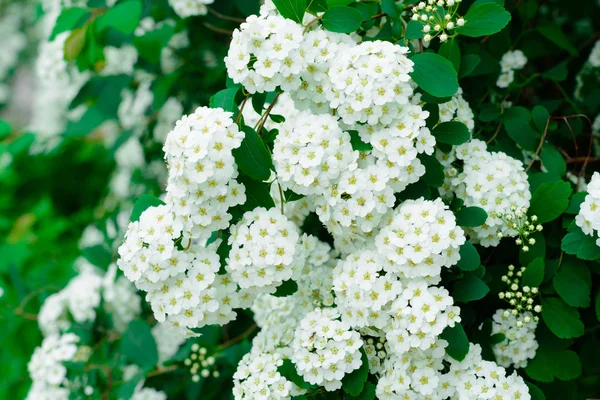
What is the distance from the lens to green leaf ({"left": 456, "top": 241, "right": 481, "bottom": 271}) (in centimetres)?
165

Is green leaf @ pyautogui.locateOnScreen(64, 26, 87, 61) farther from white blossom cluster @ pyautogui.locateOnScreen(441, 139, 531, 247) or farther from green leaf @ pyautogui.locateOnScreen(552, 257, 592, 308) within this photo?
green leaf @ pyautogui.locateOnScreen(552, 257, 592, 308)

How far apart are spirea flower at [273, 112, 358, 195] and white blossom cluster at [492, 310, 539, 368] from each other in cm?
70

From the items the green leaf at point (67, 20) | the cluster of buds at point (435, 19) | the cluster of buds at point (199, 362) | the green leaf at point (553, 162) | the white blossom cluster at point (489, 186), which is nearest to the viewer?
the cluster of buds at point (435, 19)

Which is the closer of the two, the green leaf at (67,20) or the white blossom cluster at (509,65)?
the white blossom cluster at (509,65)

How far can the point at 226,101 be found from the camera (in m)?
1.67

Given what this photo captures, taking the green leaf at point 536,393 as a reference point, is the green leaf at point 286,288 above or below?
above

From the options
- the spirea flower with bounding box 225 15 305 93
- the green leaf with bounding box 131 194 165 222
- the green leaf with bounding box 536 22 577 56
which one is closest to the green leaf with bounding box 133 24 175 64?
the green leaf with bounding box 131 194 165 222

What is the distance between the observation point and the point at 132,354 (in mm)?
2500

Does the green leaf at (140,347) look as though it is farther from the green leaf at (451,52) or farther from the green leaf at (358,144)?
the green leaf at (451,52)

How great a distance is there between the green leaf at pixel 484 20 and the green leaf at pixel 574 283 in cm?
73

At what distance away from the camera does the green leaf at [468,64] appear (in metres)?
1.85

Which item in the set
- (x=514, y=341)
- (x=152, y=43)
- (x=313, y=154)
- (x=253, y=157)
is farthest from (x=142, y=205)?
(x=152, y=43)

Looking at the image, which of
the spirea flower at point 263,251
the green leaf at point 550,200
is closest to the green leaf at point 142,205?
the spirea flower at point 263,251

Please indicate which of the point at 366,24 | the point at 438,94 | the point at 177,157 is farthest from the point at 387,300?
the point at 366,24
